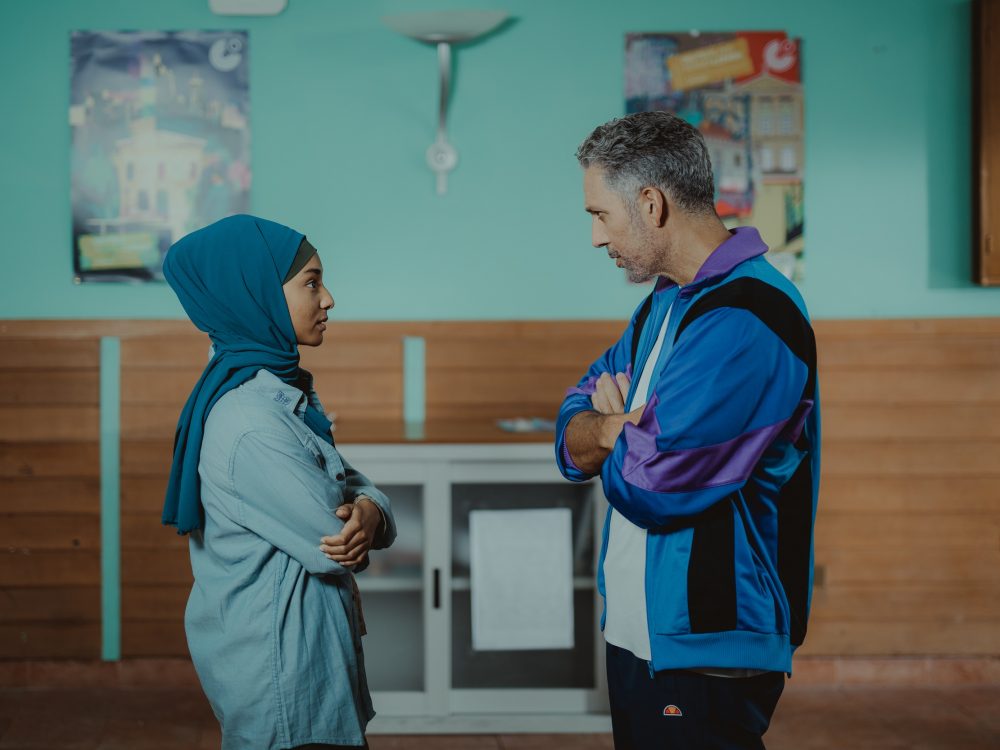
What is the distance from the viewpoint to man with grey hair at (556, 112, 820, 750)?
141 centimetres

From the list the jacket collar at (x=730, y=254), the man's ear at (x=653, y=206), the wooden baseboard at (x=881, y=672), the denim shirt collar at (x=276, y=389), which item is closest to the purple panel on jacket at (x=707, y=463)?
the jacket collar at (x=730, y=254)

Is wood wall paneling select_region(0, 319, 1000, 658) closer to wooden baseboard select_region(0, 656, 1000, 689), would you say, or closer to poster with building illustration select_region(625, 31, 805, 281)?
wooden baseboard select_region(0, 656, 1000, 689)

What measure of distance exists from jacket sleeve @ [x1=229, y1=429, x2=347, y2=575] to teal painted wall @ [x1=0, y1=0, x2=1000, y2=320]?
1853mm

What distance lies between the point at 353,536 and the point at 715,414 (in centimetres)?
58

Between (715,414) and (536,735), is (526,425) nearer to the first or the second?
(536,735)

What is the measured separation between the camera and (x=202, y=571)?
5.18ft

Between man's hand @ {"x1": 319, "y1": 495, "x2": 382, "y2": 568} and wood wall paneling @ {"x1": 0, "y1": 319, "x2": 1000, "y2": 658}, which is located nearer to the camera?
man's hand @ {"x1": 319, "y1": 495, "x2": 382, "y2": 568}

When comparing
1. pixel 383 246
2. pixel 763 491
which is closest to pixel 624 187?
pixel 763 491

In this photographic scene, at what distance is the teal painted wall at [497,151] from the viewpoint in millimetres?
3268

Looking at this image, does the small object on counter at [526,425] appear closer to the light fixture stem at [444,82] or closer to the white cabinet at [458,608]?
the white cabinet at [458,608]

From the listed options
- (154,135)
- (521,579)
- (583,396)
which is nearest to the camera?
(583,396)

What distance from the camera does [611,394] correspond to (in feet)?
5.68

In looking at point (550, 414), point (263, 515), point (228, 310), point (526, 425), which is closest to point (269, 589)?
point (263, 515)

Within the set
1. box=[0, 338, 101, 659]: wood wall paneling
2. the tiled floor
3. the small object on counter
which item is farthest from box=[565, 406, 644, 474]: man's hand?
Answer: box=[0, 338, 101, 659]: wood wall paneling
